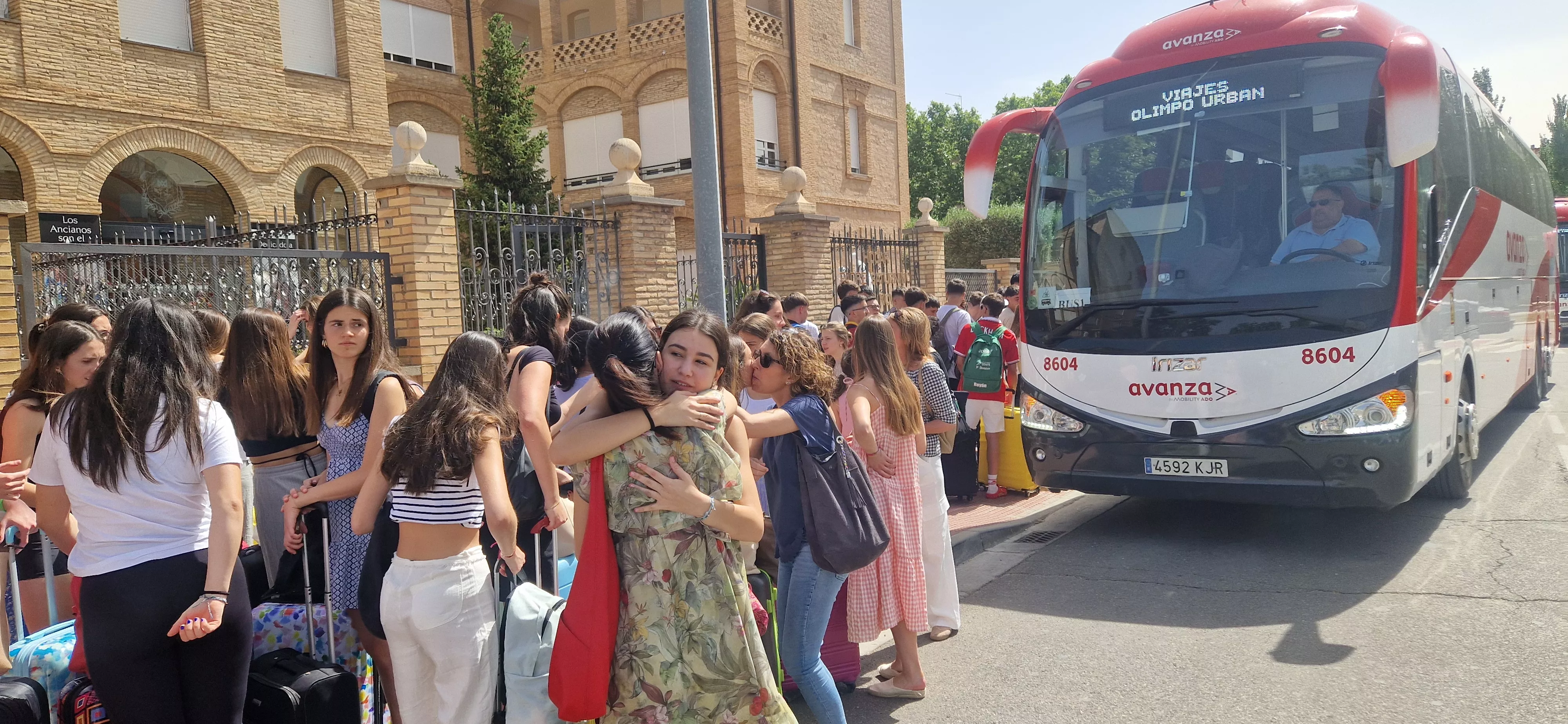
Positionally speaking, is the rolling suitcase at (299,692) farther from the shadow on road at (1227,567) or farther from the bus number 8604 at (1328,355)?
the bus number 8604 at (1328,355)

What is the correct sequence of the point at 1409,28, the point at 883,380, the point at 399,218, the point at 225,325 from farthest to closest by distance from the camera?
the point at 399,218 < the point at 1409,28 < the point at 225,325 < the point at 883,380

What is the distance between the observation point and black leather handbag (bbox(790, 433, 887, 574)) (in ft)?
12.1

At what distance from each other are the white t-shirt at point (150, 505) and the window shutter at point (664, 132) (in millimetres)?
22276

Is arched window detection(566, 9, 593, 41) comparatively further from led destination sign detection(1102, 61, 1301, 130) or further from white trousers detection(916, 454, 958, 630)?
white trousers detection(916, 454, 958, 630)

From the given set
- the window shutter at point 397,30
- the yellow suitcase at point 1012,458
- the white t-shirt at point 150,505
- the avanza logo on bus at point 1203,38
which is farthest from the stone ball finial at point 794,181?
the window shutter at point 397,30

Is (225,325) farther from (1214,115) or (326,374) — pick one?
(1214,115)

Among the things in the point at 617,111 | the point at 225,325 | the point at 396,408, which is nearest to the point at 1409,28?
the point at 396,408

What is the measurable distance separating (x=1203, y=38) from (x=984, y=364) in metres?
2.97

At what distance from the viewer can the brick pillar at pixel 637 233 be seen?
35.8 feet

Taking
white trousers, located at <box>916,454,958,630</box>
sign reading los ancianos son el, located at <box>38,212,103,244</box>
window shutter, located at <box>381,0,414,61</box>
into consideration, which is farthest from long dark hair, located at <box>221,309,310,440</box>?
window shutter, located at <box>381,0,414,61</box>

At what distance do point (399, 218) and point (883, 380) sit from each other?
19.6ft

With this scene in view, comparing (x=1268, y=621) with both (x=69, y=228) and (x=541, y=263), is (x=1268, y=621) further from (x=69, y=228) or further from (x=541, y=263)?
(x=69, y=228)

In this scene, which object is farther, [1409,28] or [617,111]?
[617,111]

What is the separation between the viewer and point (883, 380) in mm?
4508
